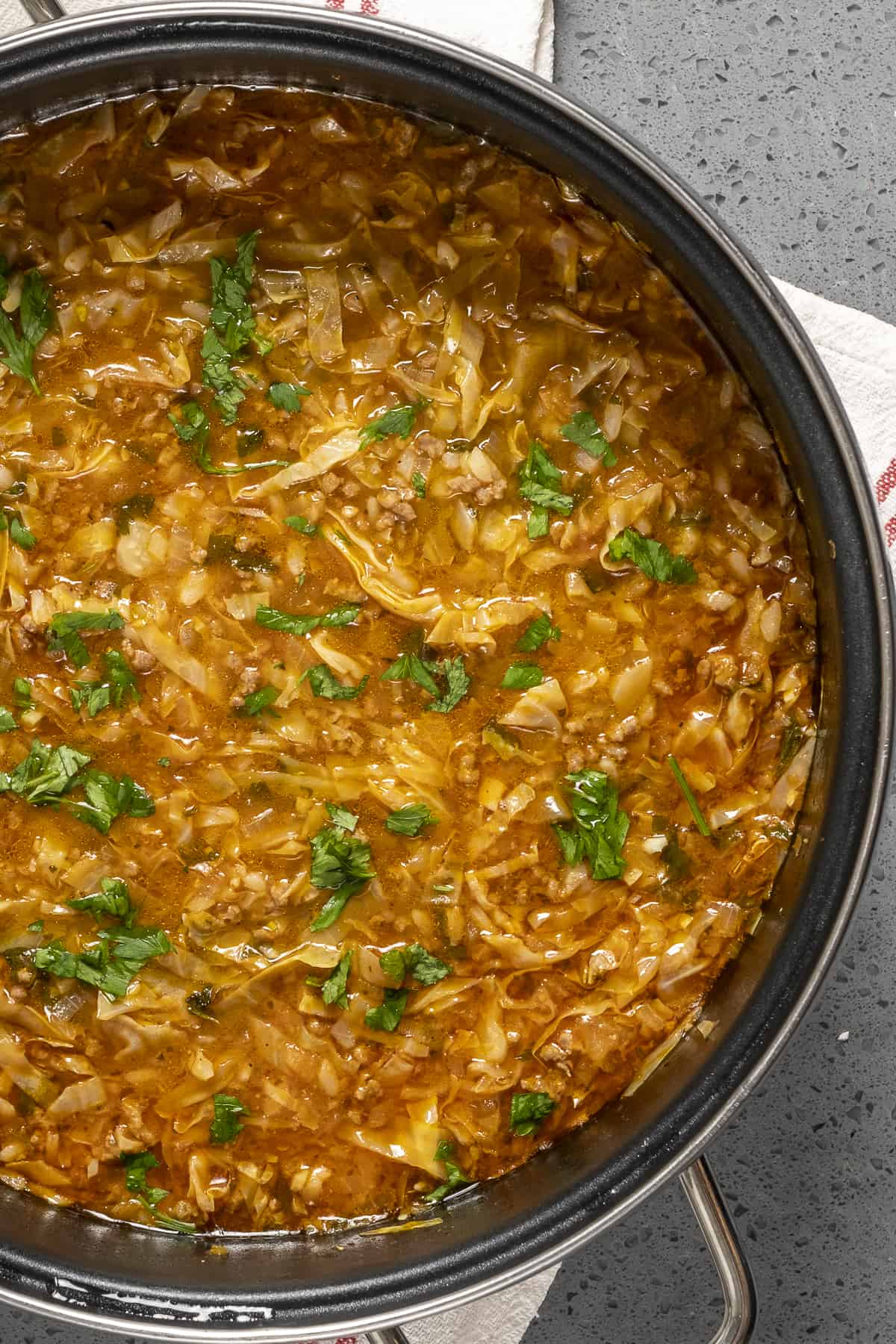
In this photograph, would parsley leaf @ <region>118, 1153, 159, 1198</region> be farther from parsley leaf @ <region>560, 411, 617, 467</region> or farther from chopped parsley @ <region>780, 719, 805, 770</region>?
parsley leaf @ <region>560, 411, 617, 467</region>

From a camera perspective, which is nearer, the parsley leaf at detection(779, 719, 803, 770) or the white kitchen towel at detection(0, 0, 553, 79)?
the parsley leaf at detection(779, 719, 803, 770)

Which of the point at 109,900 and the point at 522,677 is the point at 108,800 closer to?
the point at 109,900

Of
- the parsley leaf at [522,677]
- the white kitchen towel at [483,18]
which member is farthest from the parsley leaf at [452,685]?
the white kitchen towel at [483,18]

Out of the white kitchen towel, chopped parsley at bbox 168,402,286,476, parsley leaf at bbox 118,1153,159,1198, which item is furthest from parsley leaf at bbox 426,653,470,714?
the white kitchen towel

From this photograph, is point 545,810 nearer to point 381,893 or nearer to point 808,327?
point 381,893

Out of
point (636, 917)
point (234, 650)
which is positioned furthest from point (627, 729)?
point (234, 650)

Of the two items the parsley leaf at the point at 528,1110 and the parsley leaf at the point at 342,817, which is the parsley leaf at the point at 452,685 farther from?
the parsley leaf at the point at 528,1110
